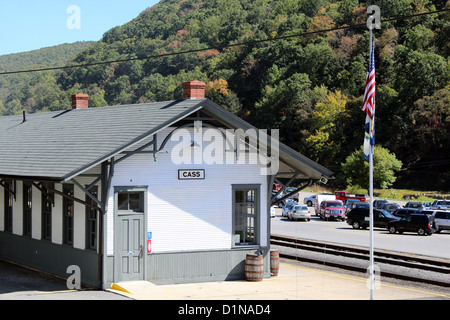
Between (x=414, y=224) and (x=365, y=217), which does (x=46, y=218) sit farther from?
(x=365, y=217)

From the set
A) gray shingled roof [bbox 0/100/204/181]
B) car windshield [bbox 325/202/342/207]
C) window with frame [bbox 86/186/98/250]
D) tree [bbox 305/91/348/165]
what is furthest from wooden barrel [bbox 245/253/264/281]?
tree [bbox 305/91/348/165]

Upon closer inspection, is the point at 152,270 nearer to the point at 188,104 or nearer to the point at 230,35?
the point at 188,104

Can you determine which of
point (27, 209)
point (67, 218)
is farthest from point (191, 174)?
point (27, 209)

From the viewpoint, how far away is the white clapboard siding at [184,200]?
17953 mm

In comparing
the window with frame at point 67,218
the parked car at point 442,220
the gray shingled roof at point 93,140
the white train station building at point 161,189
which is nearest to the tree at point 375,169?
the parked car at point 442,220

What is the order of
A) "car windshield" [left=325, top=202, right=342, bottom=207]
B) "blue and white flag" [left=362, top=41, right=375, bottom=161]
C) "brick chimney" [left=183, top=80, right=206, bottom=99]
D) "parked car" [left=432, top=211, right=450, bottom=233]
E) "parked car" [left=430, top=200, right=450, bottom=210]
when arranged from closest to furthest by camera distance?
"blue and white flag" [left=362, top=41, right=375, bottom=161] < "brick chimney" [left=183, top=80, right=206, bottom=99] < "parked car" [left=432, top=211, right=450, bottom=233] < "car windshield" [left=325, top=202, right=342, bottom=207] < "parked car" [left=430, top=200, right=450, bottom=210]

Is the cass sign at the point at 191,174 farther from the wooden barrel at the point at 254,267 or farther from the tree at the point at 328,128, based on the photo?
the tree at the point at 328,128

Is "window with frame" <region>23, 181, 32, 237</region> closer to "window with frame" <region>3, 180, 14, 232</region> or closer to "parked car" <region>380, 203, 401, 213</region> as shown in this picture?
"window with frame" <region>3, 180, 14, 232</region>

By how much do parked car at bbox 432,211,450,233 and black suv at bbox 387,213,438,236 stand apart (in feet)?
5.71

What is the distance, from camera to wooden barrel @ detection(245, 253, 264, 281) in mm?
18766

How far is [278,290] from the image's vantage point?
17609 millimetres

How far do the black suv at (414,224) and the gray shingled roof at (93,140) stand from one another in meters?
21.3
